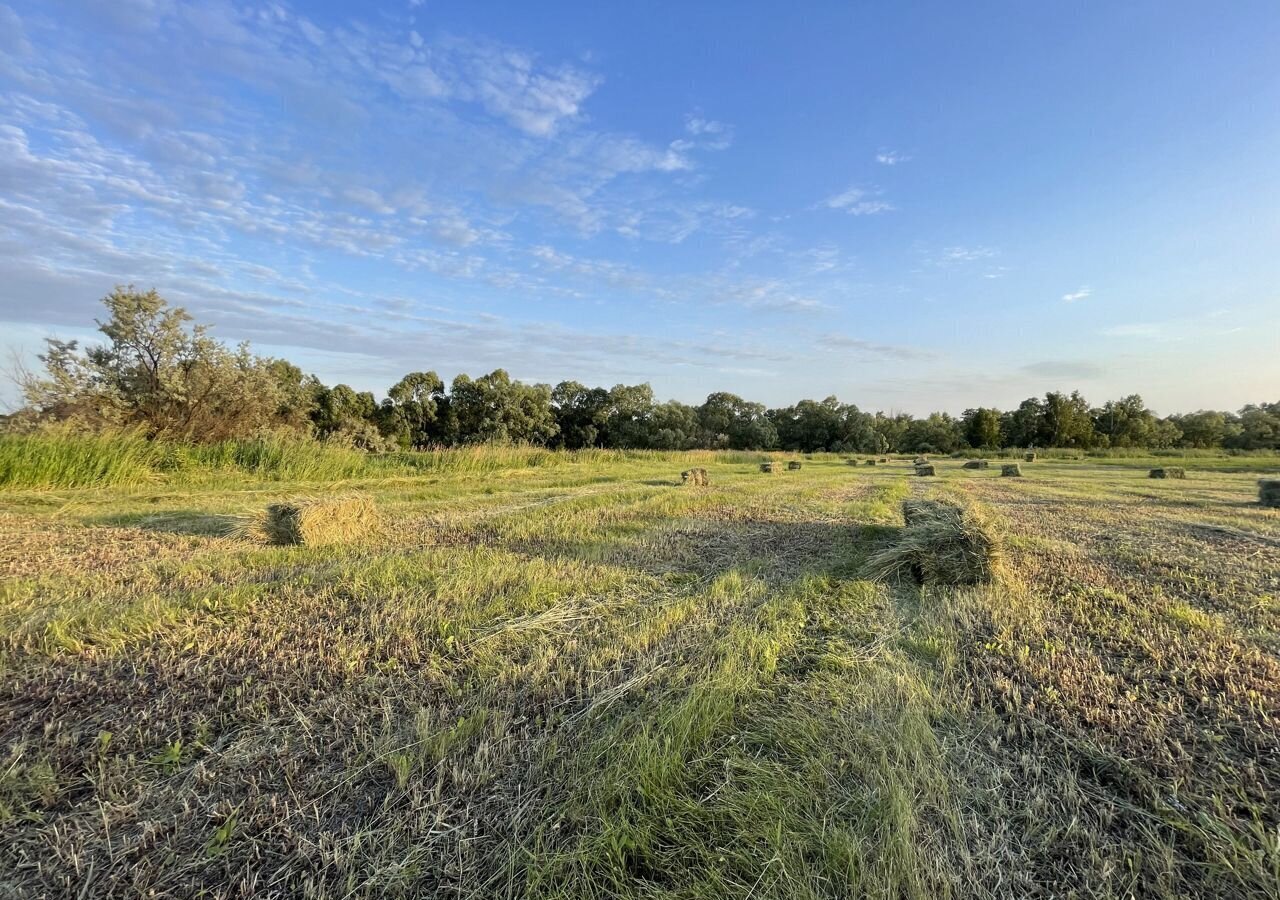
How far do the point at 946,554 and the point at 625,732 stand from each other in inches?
169

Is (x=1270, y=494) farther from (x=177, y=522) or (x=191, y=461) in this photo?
(x=191, y=461)

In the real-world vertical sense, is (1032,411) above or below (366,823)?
above

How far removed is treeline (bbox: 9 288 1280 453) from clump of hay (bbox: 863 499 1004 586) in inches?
731

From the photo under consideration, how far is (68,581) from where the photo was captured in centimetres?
443

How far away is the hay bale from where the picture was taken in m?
6.43

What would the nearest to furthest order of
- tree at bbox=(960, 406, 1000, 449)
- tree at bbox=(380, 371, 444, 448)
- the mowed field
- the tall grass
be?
the mowed field, the tall grass, tree at bbox=(380, 371, 444, 448), tree at bbox=(960, 406, 1000, 449)

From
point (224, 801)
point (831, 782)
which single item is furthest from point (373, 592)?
point (831, 782)

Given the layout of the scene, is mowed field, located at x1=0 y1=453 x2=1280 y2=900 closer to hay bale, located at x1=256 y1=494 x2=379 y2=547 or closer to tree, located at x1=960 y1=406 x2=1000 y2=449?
hay bale, located at x1=256 y1=494 x2=379 y2=547

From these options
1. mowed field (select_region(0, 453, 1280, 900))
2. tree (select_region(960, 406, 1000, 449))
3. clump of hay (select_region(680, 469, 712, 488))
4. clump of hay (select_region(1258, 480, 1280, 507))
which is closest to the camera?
mowed field (select_region(0, 453, 1280, 900))

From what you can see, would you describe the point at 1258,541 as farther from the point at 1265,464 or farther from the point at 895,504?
the point at 1265,464

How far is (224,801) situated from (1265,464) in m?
44.1

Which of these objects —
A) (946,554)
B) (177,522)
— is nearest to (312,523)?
(177,522)

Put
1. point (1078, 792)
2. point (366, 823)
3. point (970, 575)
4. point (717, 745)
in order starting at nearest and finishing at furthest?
1. point (366, 823)
2. point (1078, 792)
3. point (717, 745)
4. point (970, 575)

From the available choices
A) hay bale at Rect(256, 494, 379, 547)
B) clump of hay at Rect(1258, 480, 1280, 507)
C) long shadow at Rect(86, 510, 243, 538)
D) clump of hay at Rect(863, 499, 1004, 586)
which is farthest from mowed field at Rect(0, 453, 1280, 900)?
clump of hay at Rect(1258, 480, 1280, 507)
